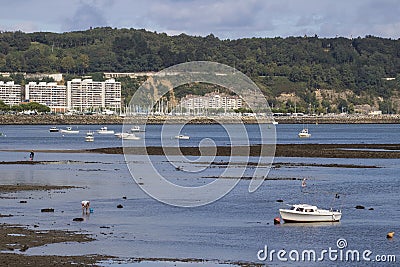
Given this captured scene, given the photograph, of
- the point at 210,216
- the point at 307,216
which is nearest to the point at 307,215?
the point at 307,216

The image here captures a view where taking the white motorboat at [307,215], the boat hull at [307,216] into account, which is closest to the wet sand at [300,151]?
the white motorboat at [307,215]

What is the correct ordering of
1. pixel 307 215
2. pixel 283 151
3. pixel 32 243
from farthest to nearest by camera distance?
pixel 283 151, pixel 307 215, pixel 32 243

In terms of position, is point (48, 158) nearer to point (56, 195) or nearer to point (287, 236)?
point (56, 195)

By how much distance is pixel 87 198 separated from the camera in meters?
46.6

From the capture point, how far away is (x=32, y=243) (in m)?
31.8

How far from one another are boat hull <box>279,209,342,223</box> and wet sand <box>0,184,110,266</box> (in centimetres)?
942

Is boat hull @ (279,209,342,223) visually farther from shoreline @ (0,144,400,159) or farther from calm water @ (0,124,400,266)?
shoreline @ (0,144,400,159)

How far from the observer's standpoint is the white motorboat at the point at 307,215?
38.9 meters

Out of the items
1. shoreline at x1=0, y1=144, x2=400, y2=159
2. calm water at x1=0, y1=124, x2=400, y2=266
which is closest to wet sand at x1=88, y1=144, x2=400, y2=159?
shoreline at x1=0, y1=144, x2=400, y2=159

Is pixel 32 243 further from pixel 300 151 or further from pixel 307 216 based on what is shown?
pixel 300 151

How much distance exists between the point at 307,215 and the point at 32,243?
12773 mm

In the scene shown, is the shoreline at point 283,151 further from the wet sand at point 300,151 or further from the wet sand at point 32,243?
the wet sand at point 32,243

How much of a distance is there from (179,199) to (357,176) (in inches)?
723

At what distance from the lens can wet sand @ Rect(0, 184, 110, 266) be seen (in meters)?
28.5
